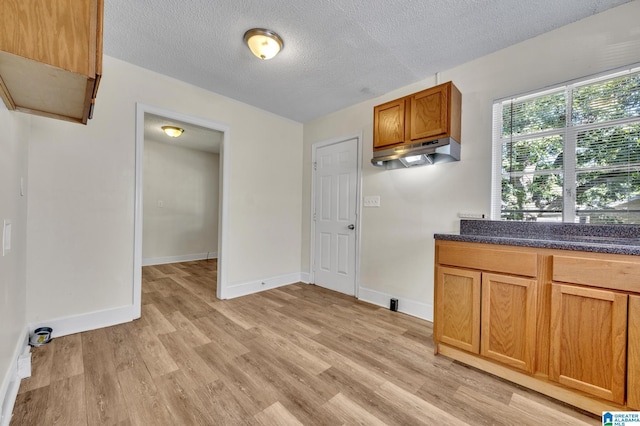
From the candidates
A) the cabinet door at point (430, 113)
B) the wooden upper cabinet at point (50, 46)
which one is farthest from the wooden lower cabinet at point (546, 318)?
the wooden upper cabinet at point (50, 46)

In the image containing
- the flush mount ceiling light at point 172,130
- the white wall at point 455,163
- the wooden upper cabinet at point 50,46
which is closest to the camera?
the wooden upper cabinet at point 50,46

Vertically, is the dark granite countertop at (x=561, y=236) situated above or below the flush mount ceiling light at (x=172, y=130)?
below

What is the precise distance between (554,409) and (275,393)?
1.65 meters

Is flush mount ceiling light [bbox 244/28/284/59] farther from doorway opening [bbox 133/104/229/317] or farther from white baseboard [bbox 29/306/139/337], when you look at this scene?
white baseboard [bbox 29/306/139/337]

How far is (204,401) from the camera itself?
4.87 ft

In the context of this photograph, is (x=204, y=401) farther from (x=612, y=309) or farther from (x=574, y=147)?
(x=574, y=147)

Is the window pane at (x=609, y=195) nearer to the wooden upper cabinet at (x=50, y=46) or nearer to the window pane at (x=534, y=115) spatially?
the window pane at (x=534, y=115)

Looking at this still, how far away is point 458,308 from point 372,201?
1.66 metres

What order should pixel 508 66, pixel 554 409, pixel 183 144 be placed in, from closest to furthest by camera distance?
pixel 554 409, pixel 508 66, pixel 183 144

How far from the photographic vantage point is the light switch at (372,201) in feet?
10.6

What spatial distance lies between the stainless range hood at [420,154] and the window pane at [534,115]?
0.46 m

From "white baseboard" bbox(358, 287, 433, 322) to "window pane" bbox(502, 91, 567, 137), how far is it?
6.23 feet

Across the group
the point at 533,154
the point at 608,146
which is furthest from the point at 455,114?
the point at 608,146

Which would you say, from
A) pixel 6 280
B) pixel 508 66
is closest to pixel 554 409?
pixel 508 66
